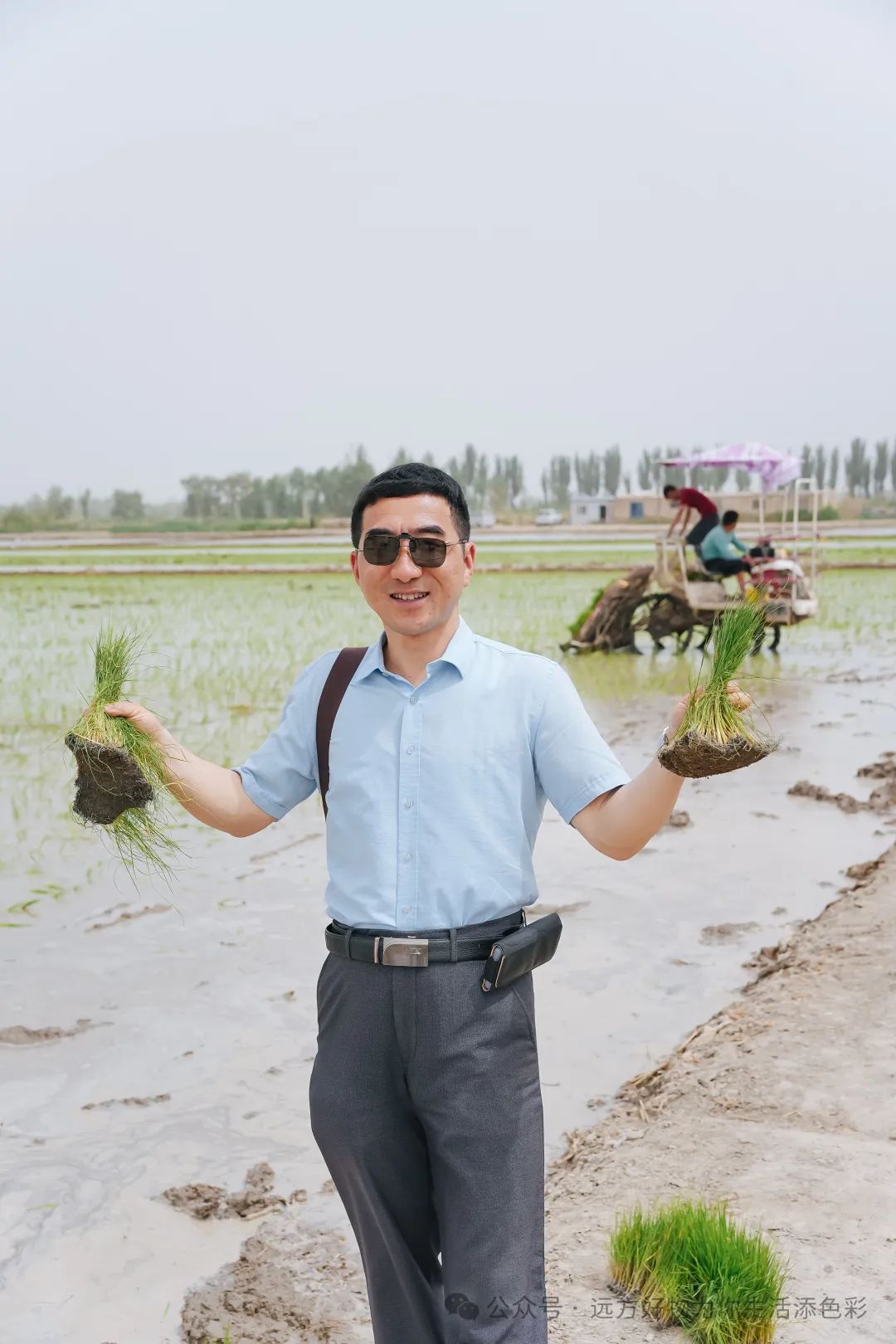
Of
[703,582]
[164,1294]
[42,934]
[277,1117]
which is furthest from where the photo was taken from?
[703,582]

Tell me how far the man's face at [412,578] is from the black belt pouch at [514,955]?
0.47m

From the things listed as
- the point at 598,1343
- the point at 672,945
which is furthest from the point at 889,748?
the point at 598,1343

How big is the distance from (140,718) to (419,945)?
0.63m

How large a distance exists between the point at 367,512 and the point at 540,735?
43 centimetres

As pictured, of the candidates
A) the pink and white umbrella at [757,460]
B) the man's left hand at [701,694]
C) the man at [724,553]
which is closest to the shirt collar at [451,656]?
the man's left hand at [701,694]

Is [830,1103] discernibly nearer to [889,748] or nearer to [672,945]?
[672,945]

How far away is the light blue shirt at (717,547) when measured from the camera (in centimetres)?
1305

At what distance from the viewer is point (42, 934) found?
5.57m

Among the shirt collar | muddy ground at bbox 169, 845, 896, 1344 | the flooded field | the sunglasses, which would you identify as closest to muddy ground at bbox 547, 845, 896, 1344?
muddy ground at bbox 169, 845, 896, 1344

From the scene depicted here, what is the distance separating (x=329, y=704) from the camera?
2.11m

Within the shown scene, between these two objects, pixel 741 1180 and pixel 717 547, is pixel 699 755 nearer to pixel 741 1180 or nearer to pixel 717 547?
pixel 741 1180

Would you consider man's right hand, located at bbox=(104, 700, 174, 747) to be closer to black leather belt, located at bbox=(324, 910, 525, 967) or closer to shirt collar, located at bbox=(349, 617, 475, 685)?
shirt collar, located at bbox=(349, 617, 475, 685)

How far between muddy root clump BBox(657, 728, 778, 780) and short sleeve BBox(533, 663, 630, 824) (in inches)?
3.7

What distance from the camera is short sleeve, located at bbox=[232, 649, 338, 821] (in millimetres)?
2146
